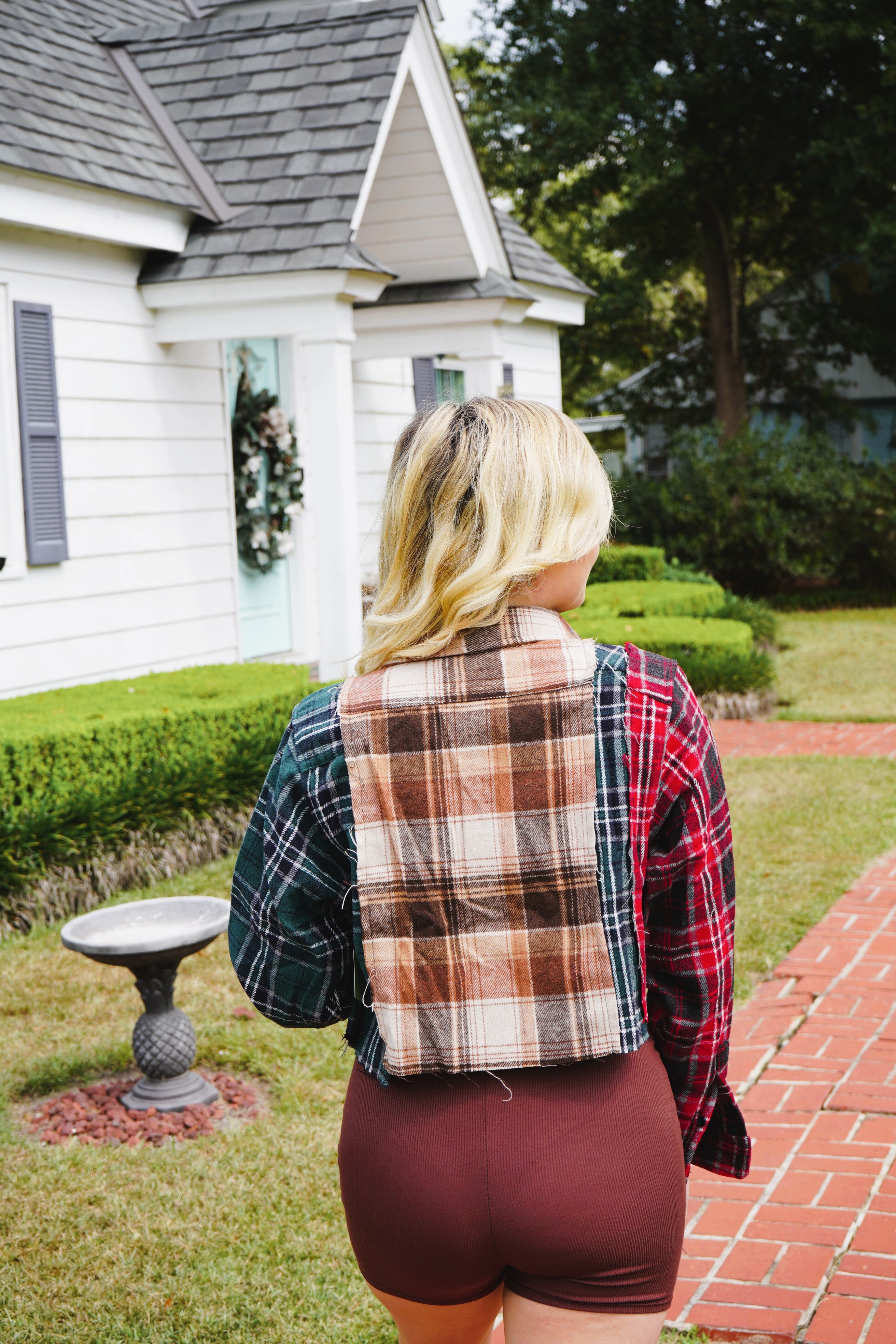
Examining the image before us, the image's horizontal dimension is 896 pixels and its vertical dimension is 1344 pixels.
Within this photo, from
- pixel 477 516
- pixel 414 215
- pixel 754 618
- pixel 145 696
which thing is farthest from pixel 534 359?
pixel 477 516

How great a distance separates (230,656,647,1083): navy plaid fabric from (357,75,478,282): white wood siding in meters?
8.91

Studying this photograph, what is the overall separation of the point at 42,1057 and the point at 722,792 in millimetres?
3586

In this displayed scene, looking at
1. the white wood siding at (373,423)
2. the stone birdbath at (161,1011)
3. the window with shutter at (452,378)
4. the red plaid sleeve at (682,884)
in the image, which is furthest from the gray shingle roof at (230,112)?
the red plaid sleeve at (682,884)

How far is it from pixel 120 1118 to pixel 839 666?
10.6 meters

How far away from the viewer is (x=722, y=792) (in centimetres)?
172

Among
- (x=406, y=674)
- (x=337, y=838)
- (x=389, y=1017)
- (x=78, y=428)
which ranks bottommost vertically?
(x=389, y=1017)

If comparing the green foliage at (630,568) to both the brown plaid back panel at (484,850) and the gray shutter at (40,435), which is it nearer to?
the gray shutter at (40,435)

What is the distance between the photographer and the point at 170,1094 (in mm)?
4254

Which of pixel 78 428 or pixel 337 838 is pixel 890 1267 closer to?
pixel 337 838

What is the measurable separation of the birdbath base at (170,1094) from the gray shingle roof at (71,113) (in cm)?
506

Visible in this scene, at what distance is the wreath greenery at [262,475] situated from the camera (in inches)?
396

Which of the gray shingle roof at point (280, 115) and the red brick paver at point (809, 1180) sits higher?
the gray shingle roof at point (280, 115)

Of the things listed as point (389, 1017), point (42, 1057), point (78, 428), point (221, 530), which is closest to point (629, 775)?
point (389, 1017)

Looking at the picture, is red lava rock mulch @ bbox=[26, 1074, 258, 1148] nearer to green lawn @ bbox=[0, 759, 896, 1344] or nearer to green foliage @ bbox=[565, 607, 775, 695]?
green lawn @ bbox=[0, 759, 896, 1344]
